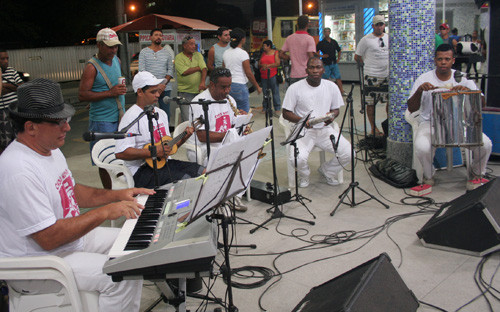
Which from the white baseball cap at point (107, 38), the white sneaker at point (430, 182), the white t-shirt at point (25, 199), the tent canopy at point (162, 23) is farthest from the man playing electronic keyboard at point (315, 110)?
the tent canopy at point (162, 23)

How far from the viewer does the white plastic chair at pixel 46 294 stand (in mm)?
2455

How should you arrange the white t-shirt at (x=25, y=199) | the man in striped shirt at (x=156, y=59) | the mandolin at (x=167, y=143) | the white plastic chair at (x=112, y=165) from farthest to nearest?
1. the man in striped shirt at (x=156, y=59)
2. the white plastic chair at (x=112, y=165)
3. the mandolin at (x=167, y=143)
4. the white t-shirt at (x=25, y=199)

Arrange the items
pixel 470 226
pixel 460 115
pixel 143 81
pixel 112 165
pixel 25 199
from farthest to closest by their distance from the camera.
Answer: pixel 460 115 < pixel 112 165 < pixel 143 81 < pixel 470 226 < pixel 25 199

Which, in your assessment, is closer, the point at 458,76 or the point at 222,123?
the point at 458,76

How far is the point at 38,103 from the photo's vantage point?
2.54m

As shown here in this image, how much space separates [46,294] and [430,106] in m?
4.71

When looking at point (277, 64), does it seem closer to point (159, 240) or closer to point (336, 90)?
point (336, 90)

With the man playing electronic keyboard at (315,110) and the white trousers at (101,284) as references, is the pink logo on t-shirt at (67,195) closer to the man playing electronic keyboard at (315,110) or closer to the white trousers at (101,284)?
the white trousers at (101,284)

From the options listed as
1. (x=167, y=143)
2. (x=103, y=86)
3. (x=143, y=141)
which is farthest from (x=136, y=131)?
(x=103, y=86)

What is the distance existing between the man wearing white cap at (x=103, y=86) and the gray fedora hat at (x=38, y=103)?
8.34 feet

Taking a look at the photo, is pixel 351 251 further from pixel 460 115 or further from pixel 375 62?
pixel 375 62

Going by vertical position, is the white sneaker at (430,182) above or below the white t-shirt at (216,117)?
below

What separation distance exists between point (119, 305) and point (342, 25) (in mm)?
16235

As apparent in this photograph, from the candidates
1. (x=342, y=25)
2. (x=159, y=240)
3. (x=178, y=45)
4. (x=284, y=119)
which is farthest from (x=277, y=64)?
(x=159, y=240)
